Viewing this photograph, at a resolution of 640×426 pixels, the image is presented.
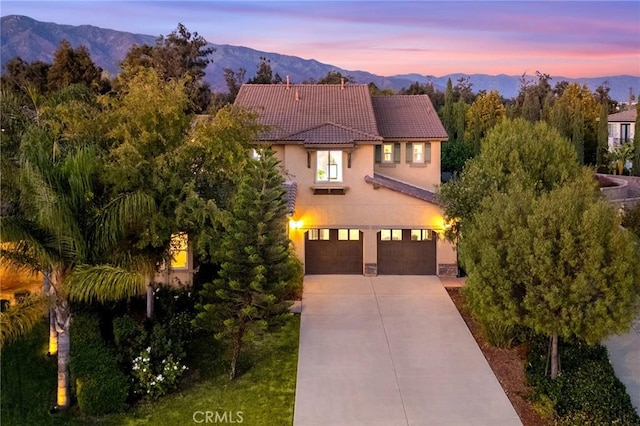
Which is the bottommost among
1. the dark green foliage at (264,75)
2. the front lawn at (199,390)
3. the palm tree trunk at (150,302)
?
the front lawn at (199,390)

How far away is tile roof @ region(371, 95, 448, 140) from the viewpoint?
26.8 metres

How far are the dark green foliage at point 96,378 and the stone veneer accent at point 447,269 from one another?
517 inches

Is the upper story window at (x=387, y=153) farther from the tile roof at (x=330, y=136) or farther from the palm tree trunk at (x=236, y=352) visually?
the palm tree trunk at (x=236, y=352)

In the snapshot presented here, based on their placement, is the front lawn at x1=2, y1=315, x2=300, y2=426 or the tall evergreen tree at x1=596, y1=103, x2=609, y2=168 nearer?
the front lawn at x1=2, y1=315, x2=300, y2=426

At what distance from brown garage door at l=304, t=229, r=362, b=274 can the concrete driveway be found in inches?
76.9

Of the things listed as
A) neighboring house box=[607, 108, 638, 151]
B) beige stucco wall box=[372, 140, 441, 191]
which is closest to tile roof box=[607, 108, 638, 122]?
neighboring house box=[607, 108, 638, 151]

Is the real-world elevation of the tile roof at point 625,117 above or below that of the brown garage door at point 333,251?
above

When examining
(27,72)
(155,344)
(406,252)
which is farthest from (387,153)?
(27,72)

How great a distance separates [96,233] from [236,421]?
4.82 m

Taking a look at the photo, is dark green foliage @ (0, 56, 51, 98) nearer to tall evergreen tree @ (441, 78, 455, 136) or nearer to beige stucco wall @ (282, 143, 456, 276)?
beige stucco wall @ (282, 143, 456, 276)

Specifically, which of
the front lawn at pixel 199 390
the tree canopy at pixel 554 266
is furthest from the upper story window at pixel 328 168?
the tree canopy at pixel 554 266

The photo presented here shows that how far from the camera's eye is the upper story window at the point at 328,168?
2350 centimetres

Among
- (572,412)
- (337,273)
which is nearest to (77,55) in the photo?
(337,273)

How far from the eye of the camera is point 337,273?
24.2 meters
